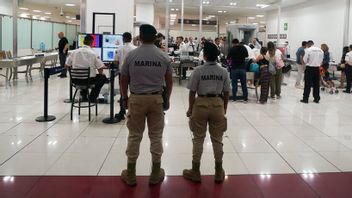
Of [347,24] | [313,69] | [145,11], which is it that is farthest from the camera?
[145,11]

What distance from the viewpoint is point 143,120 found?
3.53 m

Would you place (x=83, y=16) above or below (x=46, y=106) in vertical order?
above

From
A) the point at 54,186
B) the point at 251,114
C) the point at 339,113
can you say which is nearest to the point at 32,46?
the point at 251,114

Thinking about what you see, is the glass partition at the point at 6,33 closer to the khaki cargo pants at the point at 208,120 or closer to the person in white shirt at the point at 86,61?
the person in white shirt at the point at 86,61

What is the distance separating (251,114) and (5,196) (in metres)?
5.13

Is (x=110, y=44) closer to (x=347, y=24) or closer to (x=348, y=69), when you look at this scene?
(x=348, y=69)

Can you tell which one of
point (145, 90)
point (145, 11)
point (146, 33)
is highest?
point (145, 11)

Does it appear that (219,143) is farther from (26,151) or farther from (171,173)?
(26,151)

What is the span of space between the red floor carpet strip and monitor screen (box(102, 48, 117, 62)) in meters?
4.38

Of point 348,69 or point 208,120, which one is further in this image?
point 348,69

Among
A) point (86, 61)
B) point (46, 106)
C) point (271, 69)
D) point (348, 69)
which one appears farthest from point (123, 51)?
point (348, 69)

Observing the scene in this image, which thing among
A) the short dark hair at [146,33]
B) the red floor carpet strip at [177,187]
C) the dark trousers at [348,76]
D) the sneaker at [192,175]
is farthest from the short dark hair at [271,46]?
the short dark hair at [146,33]

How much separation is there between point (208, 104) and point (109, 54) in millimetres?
4576

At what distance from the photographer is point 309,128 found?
20.5 ft
